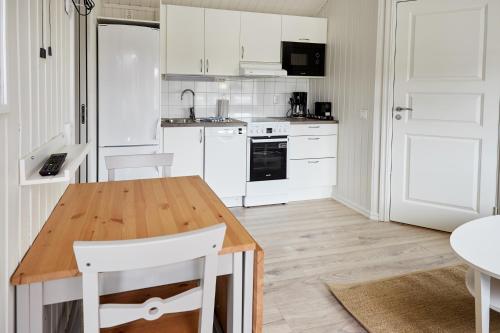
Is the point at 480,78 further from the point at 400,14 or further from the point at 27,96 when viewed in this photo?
the point at 27,96

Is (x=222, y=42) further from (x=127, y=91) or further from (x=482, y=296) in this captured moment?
(x=482, y=296)

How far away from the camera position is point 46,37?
163 cm

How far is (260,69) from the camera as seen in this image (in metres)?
4.59

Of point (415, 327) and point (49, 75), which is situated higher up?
point (49, 75)

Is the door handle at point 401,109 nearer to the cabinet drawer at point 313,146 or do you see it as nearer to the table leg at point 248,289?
the cabinet drawer at point 313,146

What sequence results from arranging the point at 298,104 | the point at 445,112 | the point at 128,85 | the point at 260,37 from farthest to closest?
1. the point at 298,104
2. the point at 260,37
3. the point at 128,85
4. the point at 445,112

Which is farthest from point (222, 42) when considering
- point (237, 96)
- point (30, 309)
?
point (30, 309)

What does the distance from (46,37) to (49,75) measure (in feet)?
0.51

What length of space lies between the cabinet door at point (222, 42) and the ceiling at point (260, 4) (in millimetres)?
351

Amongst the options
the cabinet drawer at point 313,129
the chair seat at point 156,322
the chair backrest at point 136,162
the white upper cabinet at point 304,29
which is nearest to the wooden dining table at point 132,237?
the chair seat at point 156,322

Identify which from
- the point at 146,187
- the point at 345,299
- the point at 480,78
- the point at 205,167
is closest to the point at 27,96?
the point at 146,187

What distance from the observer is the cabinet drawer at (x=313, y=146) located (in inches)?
188

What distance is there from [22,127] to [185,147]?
3010 mm

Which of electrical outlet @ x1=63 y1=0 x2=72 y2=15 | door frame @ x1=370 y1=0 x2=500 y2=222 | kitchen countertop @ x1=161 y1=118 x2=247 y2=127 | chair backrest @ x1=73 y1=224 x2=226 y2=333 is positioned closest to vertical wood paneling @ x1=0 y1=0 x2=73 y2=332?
chair backrest @ x1=73 y1=224 x2=226 y2=333
